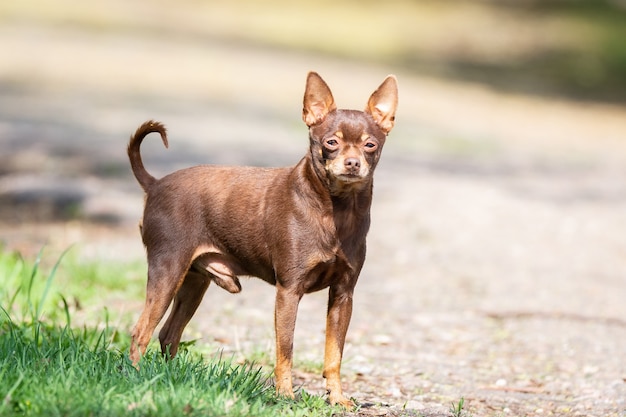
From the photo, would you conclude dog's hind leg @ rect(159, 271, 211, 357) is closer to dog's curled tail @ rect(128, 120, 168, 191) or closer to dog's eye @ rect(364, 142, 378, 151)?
dog's curled tail @ rect(128, 120, 168, 191)

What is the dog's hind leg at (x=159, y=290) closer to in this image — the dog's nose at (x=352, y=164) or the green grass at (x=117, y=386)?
the green grass at (x=117, y=386)

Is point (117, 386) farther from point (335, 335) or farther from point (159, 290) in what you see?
point (335, 335)

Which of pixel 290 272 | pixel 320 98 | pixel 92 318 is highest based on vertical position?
pixel 320 98

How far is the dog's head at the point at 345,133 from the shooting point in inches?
188

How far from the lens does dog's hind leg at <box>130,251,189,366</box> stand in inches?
200

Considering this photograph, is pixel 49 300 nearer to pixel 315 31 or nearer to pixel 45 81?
pixel 45 81

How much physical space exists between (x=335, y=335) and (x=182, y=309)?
2.79ft

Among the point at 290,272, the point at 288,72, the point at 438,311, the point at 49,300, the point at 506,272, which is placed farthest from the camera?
the point at 288,72

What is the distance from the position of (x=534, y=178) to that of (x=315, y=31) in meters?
16.8

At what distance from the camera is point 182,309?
547 centimetres

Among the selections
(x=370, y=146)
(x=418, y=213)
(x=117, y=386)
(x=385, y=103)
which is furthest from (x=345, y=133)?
(x=418, y=213)

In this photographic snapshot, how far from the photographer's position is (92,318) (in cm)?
687

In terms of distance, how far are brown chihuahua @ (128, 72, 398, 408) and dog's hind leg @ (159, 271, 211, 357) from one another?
0.09 metres

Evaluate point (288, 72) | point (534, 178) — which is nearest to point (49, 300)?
point (534, 178)
